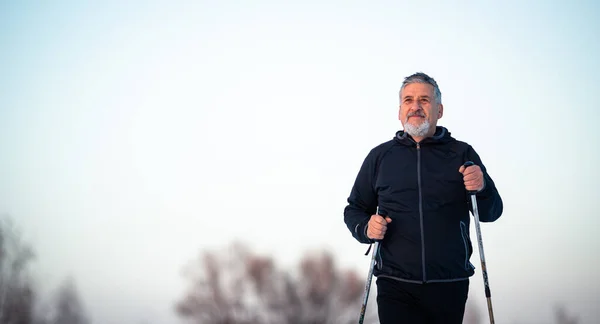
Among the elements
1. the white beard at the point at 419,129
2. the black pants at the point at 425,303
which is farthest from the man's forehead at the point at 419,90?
the black pants at the point at 425,303

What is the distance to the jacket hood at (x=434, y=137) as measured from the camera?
19.2ft

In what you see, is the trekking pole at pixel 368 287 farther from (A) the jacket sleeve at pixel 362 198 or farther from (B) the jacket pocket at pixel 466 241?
(B) the jacket pocket at pixel 466 241

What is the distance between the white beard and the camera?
5.87 meters

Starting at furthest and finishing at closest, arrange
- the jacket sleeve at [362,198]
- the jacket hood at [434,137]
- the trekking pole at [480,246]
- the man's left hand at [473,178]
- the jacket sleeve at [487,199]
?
the jacket sleeve at [362,198]
the jacket hood at [434,137]
the jacket sleeve at [487,199]
the trekking pole at [480,246]
the man's left hand at [473,178]

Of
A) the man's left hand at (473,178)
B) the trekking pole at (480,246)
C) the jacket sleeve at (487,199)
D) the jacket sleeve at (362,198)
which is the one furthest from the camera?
the jacket sleeve at (362,198)

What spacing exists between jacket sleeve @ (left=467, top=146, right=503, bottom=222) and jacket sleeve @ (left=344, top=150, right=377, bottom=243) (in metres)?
0.79

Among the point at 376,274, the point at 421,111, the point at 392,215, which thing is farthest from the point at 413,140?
the point at 376,274

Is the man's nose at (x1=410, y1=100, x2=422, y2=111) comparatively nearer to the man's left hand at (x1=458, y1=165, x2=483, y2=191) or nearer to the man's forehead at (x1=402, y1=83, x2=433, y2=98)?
the man's forehead at (x1=402, y1=83, x2=433, y2=98)

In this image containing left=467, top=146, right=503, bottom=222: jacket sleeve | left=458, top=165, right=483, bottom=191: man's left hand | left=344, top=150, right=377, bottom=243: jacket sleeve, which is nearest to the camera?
left=458, top=165, right=483, bottom=191: man's left hand

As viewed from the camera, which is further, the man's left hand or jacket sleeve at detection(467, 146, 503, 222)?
jacket sleeve at detection(467, 146, 503, 222)

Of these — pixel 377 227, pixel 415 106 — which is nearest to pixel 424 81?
pixel 415 106

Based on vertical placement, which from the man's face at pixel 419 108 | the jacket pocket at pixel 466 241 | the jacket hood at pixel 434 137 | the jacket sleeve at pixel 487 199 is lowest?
the jacket pocket at pixel 466 241

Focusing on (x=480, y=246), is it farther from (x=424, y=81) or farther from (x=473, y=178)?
(x=424, y=81)

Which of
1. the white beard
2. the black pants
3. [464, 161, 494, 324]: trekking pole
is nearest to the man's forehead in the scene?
the white beard
